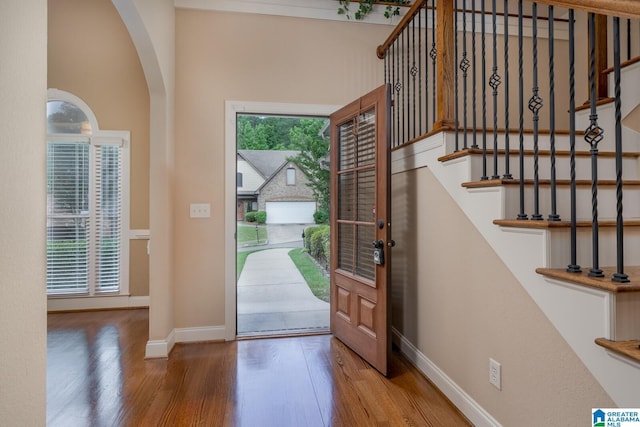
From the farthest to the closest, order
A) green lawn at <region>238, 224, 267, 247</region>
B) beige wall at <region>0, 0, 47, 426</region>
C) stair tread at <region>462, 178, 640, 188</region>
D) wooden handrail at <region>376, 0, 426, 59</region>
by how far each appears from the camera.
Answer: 1. green lawn at <region>238, 224, 267, 247</region>
2. wooden handrail at <region>376, 0, 426, 59</region>
3. stair tread at <region>462, 178, 640, 188</region>
4. beige wall at <region>0, 0, 47, 426</region>

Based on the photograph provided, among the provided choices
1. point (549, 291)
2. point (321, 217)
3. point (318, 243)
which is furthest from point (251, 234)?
point (549, 291)

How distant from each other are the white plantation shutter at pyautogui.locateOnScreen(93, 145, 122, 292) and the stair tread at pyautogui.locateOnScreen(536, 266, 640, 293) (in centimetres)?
420

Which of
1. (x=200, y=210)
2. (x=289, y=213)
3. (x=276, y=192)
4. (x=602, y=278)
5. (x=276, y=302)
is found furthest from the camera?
(x=276, y=192)

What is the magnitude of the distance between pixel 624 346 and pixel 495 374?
744 mm

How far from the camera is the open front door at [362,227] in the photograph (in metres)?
2.41

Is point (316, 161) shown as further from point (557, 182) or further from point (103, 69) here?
point (557, 182)

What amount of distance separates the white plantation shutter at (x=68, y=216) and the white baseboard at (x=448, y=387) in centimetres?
364

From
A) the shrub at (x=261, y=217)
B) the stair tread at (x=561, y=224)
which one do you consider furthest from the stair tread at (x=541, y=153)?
the shrub at (x=261, y=217)

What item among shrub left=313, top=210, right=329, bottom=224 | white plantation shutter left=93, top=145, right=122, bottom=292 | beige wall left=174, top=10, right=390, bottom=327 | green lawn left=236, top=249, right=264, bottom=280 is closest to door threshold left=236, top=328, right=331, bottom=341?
beige wall left=174, top=10, right=390, bottom=327

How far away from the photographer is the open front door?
7.92 ft

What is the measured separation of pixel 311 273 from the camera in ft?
22.6

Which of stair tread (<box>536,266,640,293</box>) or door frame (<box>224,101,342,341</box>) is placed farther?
door frame (<box>224,101,342,341</box>)

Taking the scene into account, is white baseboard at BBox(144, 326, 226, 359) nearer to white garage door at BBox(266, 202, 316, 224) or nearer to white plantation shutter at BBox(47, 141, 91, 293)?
white plantation shutter at BBox(47, 141, 91, 293)

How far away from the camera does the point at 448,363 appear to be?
2135 millimetres
